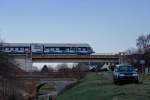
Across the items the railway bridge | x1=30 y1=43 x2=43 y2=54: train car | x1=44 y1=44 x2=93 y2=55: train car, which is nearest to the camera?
the railway bridge

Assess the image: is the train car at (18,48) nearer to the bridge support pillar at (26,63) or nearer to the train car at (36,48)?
the train car at (36,48)

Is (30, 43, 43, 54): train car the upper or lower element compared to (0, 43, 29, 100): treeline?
upper

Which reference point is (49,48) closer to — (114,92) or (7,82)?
(7,82)

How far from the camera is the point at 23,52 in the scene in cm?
11056

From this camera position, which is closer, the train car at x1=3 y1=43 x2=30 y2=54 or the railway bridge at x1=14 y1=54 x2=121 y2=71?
the railway bridge at x1=14 y1=54 x2=121 y2=71

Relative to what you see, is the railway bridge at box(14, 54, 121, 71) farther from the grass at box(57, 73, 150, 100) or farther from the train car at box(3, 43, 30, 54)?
the grass at box(57, 73, 150, 100)

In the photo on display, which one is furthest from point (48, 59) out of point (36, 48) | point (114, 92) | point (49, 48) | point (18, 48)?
point (114, 92)

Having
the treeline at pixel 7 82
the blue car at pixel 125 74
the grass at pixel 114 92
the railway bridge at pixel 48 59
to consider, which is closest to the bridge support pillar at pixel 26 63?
the railway bridge at pixel 48 59

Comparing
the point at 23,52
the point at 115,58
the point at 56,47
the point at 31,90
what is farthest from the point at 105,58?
the point at 31,90

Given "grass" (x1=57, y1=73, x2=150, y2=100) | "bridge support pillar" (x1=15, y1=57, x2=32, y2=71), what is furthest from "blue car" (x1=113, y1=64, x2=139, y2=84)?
"bridge support pillar" (x1=15, y1=57, x2=32, y2=71)

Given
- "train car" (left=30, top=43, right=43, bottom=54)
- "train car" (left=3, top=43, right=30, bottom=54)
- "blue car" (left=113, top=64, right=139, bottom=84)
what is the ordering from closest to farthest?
"blue car" (left=113, top=64, right=139, bottom=84), "train car" (left=3, top=43, right=30, bottom=54), "train car" (left=30, top=43, right=43, bottom=54)

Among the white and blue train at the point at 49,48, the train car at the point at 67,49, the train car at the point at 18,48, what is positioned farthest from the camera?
the train car at the point at 67,49

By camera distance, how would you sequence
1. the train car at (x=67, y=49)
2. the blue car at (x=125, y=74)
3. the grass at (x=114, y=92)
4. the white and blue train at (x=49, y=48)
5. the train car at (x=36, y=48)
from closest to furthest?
the grass at (x=114, y=92)
the blue car at (x=125, y=74)
the white and blue train at (x=49, y=48)
the train car at (x=67, y=49)
the train car at (x=36, y=48)

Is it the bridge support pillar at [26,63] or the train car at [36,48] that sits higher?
the train car at [36,48]
